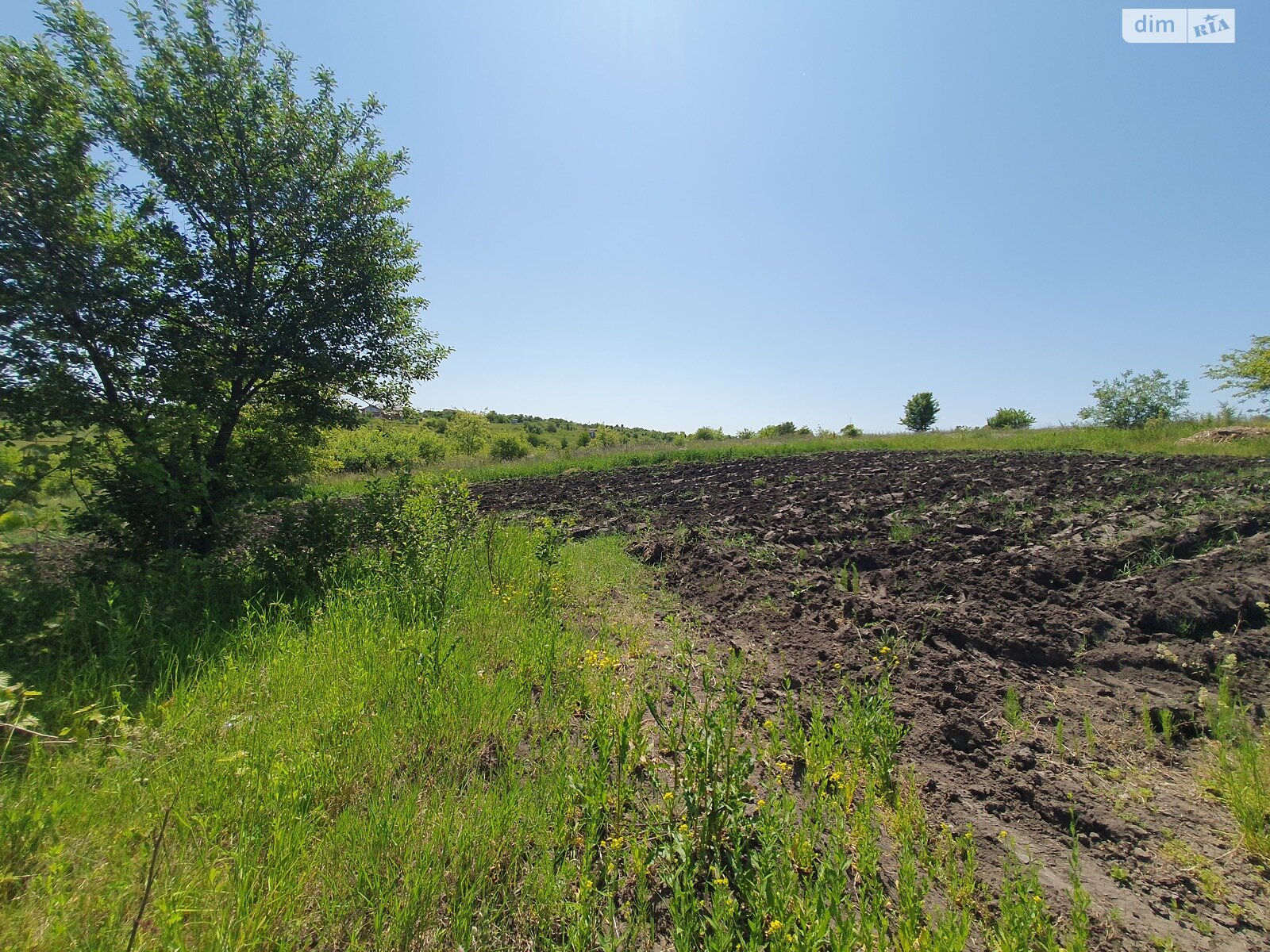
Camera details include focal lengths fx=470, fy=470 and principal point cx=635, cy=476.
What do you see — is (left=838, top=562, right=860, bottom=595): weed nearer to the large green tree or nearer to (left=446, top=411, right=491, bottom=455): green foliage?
the large green tree

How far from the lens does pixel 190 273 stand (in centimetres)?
595

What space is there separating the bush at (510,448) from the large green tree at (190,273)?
23.3 m

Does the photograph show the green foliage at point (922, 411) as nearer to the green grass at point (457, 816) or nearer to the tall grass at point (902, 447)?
the tall grass at point (902, 447)

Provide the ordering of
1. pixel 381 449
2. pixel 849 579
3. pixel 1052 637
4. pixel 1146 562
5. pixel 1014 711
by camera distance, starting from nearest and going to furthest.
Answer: pixel 1014 711 < pixel 1052 637 < pixel 1146 562 < pixel 849 579 < pixel 381 449

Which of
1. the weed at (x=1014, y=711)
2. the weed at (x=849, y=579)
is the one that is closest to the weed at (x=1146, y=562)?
the weed at (x=849, y=579)

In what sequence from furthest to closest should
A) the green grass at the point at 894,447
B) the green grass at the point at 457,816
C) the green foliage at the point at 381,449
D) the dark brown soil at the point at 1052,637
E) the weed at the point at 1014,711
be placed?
the green foliage at the point at 381,449, the green grass at the point at 894,447, the weed at the point at 1014,711, the dark brown soil at the point at 1052,637, the green grass at the point at 457,816

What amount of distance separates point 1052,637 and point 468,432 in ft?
113

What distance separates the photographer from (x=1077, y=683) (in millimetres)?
3510

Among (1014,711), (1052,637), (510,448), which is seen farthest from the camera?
(510,448)

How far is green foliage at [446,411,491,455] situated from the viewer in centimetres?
3294

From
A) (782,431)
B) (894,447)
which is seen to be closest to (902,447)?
(894,447)

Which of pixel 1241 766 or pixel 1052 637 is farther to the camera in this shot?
pixel 1052 637

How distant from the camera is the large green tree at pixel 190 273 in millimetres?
4500

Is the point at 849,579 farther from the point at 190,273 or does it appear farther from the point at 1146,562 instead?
the point at 190,273
